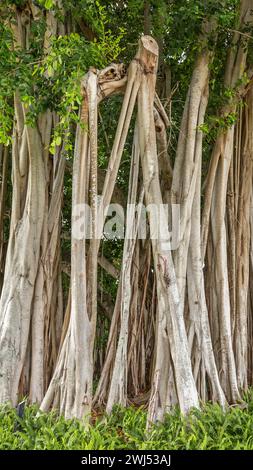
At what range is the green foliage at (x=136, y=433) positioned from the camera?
2.69 meters

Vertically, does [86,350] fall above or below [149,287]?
below

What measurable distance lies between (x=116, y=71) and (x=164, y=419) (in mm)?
2539

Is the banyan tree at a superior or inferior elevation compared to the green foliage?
superior

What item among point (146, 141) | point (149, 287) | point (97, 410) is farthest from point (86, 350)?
point (149, 287)

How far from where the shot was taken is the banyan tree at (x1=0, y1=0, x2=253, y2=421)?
302cm

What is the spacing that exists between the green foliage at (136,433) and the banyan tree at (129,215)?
12cm

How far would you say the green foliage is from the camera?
2688 millimetres

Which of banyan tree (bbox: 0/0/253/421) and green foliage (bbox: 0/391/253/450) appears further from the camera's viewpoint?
banyan tree (bbox: 0/0/253/421)

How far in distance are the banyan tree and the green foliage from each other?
12 centimetres

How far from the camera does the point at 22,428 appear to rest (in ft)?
9.69

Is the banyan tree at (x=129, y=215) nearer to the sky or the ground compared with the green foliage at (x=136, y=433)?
nearer to the sky

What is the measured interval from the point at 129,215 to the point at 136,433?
1.72 m

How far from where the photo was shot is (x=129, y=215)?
3824 millimetres

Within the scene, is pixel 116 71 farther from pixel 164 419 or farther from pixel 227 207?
pixel 164 419
